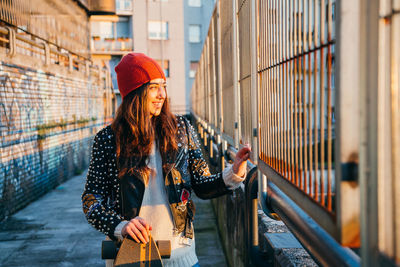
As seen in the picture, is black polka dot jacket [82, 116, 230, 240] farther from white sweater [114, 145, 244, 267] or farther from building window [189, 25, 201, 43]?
building window [189, 25, 201, 43]

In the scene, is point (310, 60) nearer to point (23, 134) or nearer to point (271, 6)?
point (271, 6)

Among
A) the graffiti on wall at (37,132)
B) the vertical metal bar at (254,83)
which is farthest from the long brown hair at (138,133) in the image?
the graffiti on wall at (37,132)

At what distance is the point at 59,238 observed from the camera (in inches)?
272

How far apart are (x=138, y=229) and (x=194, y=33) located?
36.0 meters

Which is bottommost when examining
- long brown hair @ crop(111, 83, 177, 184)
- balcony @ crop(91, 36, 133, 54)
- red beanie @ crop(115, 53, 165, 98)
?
long brown hair @ crop(111, 83, 177, 184)

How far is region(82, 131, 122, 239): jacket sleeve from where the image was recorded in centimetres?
218

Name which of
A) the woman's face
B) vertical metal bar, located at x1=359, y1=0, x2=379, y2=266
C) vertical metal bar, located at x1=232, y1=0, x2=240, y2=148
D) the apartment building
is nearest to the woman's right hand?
the woman's face

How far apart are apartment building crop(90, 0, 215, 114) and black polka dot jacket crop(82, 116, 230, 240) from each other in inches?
1294

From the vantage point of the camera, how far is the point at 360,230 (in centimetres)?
110

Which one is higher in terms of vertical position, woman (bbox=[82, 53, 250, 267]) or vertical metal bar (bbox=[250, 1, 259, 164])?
vertical metal bar (bbox=[250, 1, 259, 164])

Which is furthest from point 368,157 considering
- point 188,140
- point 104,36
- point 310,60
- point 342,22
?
point 104,36

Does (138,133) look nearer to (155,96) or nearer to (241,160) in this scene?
(155,96)

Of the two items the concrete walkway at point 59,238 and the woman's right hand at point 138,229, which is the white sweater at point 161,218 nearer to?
the woman's right hand at point 138,229

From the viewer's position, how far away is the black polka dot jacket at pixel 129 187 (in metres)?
2.20
